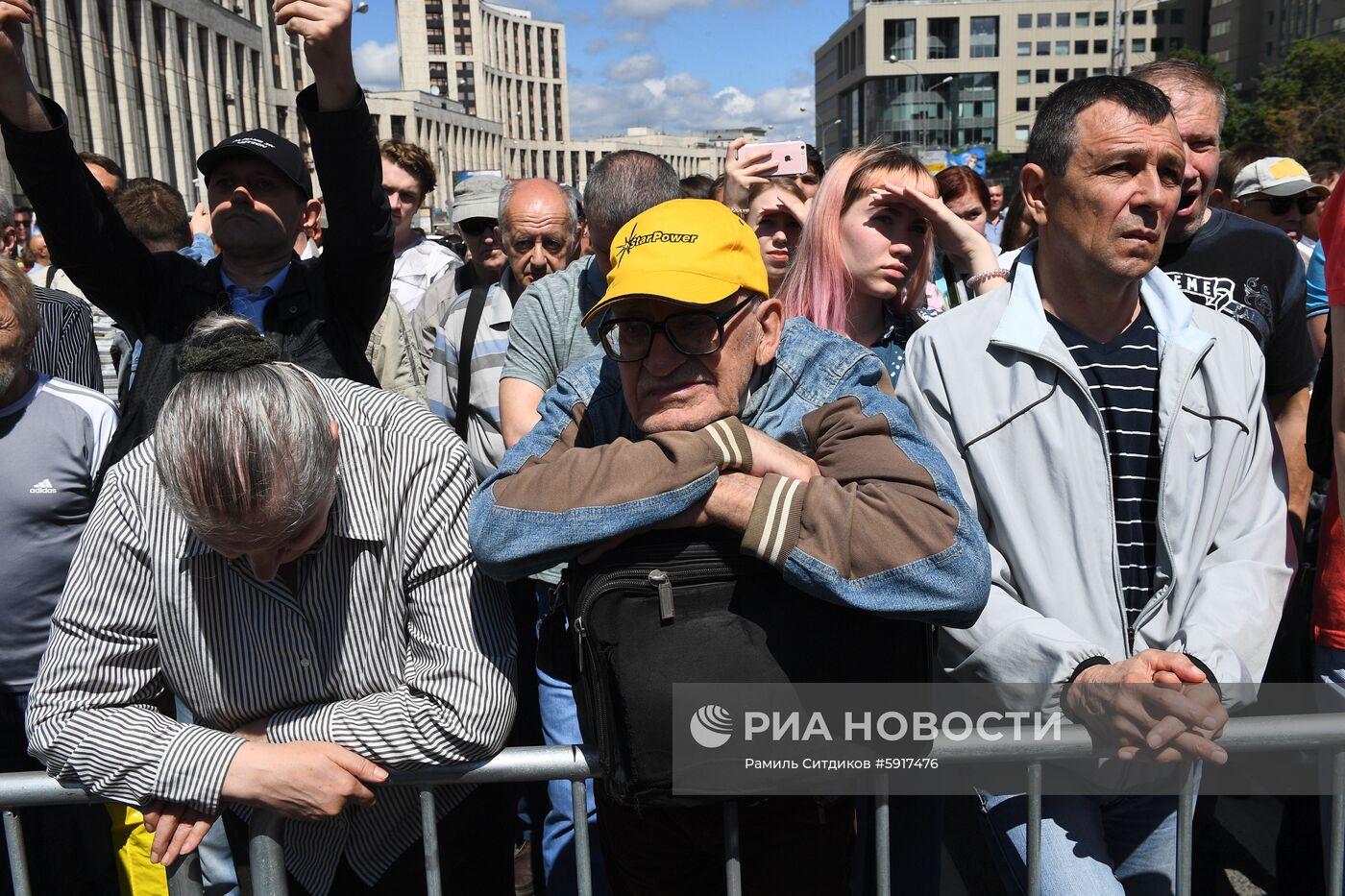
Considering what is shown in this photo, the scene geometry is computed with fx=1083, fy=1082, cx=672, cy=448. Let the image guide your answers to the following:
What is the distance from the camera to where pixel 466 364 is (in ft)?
12.9

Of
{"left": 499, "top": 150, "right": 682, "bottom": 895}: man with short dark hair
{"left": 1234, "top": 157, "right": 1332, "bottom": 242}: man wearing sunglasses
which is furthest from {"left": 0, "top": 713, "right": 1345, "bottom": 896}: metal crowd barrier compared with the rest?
{"left": 1234, "top": 157, "right": 1332, "bottom": 242}: man wearing sunglasses

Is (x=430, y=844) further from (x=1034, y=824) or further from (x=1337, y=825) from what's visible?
(x=1337, y=825)

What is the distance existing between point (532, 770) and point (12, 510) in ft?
5.10

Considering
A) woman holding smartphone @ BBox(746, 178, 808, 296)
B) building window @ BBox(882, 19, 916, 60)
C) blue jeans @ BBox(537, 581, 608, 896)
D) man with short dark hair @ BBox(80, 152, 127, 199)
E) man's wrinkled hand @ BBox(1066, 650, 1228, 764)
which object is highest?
building window @ BBox(882, 19, 916, 60)

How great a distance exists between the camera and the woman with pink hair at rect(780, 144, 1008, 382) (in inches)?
125

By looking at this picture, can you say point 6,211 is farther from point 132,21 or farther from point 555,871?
point 132,21

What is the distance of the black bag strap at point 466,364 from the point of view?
12.8ft

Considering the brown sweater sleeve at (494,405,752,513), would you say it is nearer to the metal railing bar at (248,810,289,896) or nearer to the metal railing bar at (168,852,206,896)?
the metal railing bar at (248,810,289,896)

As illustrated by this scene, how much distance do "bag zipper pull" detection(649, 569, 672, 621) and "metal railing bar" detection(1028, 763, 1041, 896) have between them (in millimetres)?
758

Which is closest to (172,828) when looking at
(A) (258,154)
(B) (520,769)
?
(B) (520,769)

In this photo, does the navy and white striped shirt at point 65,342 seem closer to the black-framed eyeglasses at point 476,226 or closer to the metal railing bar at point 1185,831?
the black-framed eyeglasses at point 476,226

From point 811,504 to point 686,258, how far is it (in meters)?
0.49

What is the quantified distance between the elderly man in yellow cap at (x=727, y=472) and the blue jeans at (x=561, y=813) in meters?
0.66

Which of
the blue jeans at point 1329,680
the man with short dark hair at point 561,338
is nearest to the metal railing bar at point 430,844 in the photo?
the man with short dark hair at point 561,338
